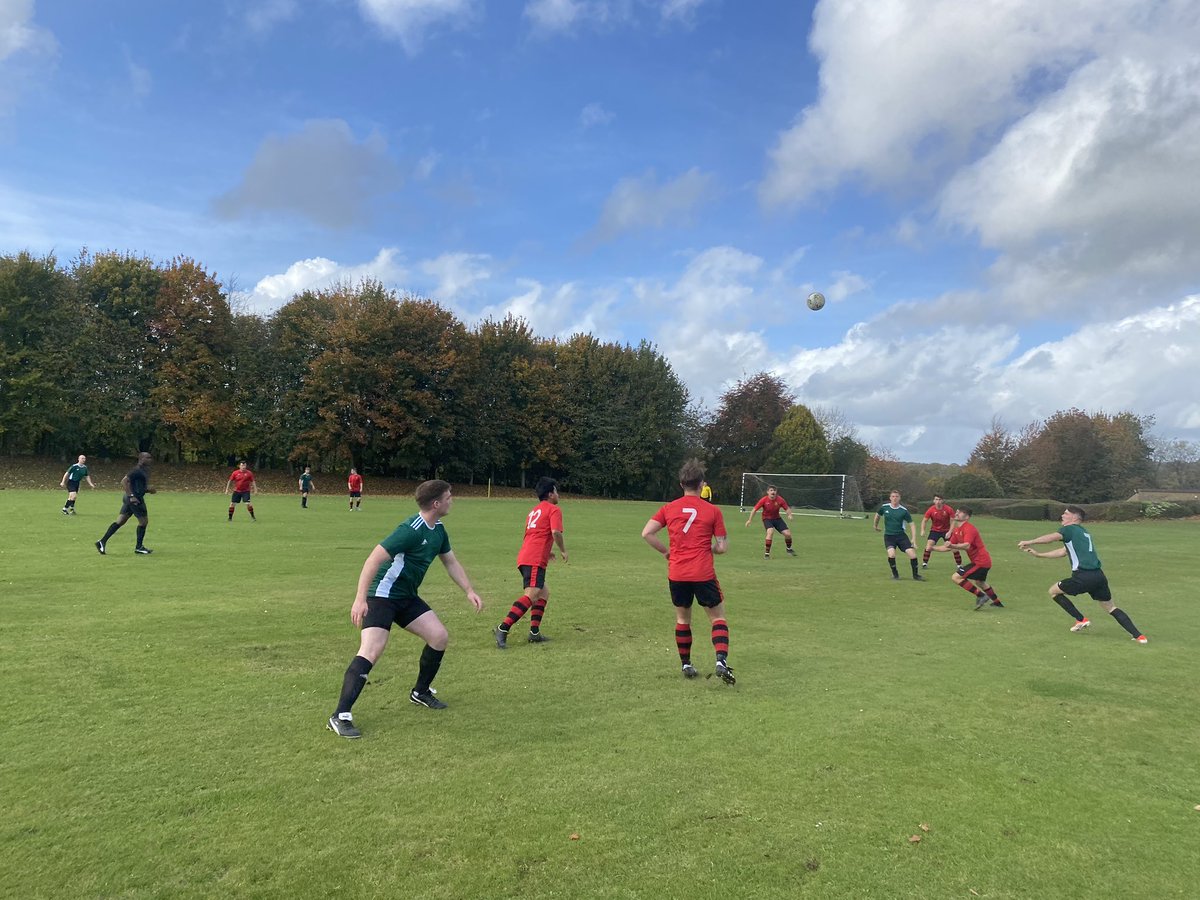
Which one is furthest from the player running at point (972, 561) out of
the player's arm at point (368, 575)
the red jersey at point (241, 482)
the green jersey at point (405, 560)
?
the red jersey at point (241, 482)

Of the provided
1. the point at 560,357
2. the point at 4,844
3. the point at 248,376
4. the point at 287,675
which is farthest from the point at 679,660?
the point at 560,357

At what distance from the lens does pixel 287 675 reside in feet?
23.3

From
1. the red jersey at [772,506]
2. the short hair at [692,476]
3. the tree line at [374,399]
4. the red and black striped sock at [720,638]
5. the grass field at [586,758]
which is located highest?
the tree line at [374,399]

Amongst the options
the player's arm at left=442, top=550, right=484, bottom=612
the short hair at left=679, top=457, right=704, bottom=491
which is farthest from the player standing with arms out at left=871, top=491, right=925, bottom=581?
the player's arm at left=442, top=550, right=484, bottom=612

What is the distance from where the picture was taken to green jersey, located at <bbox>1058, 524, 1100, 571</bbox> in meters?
10.7

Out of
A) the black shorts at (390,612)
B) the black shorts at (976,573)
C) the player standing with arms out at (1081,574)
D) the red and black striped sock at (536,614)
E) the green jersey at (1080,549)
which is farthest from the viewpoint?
the black shorts at (976,573)

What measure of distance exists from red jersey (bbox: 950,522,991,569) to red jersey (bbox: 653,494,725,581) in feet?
24.6

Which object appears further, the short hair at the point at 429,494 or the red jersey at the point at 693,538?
the red jersey at the point at 693,538

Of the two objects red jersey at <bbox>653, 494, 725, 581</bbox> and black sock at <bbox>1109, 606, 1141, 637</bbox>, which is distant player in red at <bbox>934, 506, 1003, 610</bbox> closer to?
A: black sock at <bbox>1109, 606, 1141, 637</bbox>

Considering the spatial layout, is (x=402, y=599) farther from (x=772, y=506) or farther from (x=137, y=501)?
(x=772, y=506)

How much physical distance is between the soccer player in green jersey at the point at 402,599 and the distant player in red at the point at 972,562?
32.3ft

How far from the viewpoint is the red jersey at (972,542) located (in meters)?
13.1

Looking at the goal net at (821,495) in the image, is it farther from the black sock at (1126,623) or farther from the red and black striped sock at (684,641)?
the red and black striped sock at (684,641)

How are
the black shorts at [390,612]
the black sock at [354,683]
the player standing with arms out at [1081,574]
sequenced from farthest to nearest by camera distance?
the player standing with arms out at [1081,574] → the black shorts at [390,612] → the black sock at [354,683]
